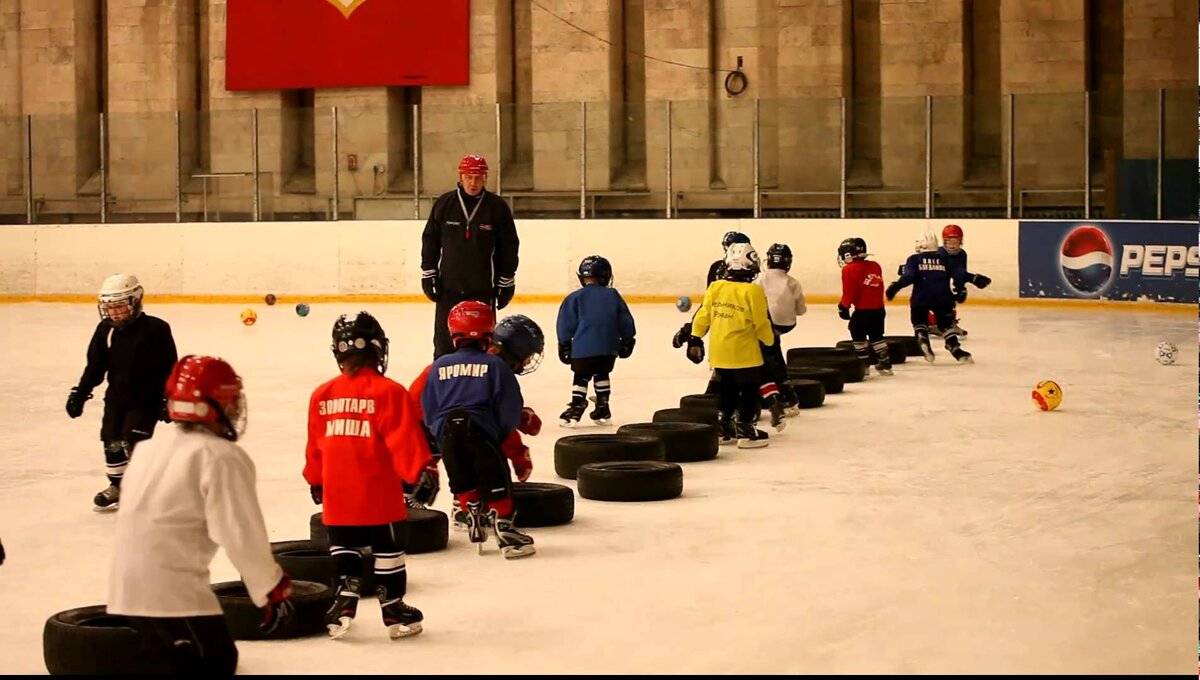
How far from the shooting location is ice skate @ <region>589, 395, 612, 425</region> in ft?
34.0

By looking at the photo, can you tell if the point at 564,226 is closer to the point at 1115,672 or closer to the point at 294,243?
the point at 294,243

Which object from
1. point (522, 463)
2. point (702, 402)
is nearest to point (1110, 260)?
point (702, 402)

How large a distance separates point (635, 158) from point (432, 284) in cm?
1457

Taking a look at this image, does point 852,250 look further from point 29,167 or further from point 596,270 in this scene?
point 29,167

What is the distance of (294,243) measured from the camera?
2194cm

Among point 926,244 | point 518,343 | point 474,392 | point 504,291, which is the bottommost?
point 474,392

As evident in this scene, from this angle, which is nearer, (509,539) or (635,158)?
(509,539)

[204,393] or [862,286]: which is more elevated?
[862,286]

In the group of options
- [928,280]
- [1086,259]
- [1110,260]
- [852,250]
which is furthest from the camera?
[1086,259]

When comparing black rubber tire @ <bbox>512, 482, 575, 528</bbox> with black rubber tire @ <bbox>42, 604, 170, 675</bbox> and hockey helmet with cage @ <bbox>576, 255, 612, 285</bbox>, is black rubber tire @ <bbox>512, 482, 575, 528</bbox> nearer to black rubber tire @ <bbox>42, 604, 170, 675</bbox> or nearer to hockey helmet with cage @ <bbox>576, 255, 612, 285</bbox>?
Result: black rubber tire @ <bbox>42, 604, 170, 675</bbox>

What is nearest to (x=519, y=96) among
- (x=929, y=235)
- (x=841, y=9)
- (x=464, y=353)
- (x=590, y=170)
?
(x=590, y=170)

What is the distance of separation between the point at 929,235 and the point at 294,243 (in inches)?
415

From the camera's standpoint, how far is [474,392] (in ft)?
20.3

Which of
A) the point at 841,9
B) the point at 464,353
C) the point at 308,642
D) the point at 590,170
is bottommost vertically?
the point at 308,642
